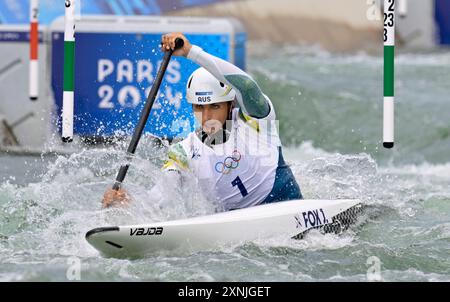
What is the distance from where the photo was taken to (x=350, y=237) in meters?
8.46

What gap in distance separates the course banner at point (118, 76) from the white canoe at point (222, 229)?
13.4ft

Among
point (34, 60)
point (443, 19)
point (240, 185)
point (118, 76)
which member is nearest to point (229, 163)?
point (240, 185)

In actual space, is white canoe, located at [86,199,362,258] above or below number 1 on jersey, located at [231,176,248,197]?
below

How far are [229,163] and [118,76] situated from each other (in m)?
4.60

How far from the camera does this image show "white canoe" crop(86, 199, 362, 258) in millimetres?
7449

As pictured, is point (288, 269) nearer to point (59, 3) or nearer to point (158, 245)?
point (158, 245)

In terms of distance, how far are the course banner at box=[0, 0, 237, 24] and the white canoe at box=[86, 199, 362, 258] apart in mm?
9433

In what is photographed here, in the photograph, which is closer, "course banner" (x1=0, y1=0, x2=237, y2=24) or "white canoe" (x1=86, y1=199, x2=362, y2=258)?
"white canoe" (x1=86, y1=199, x2=362, y2=258)

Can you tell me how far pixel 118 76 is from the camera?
41.2 ft

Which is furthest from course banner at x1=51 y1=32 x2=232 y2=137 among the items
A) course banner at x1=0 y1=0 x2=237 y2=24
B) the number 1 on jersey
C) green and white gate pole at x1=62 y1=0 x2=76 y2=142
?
course banner at x1=0 y1=0 x2=237 y2=24

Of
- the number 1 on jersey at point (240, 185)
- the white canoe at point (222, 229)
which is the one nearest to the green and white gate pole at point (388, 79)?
the white canoe at point (222, 229)

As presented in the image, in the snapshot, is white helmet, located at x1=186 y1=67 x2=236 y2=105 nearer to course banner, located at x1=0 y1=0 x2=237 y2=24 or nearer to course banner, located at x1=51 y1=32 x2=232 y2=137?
course banner, located at x1=51 y1=32 x2=232 y2=137

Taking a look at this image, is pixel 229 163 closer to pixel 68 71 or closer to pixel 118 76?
pixel 68 71

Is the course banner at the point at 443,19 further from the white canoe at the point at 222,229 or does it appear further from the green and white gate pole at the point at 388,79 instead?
the white canoe at the point at 222,229
